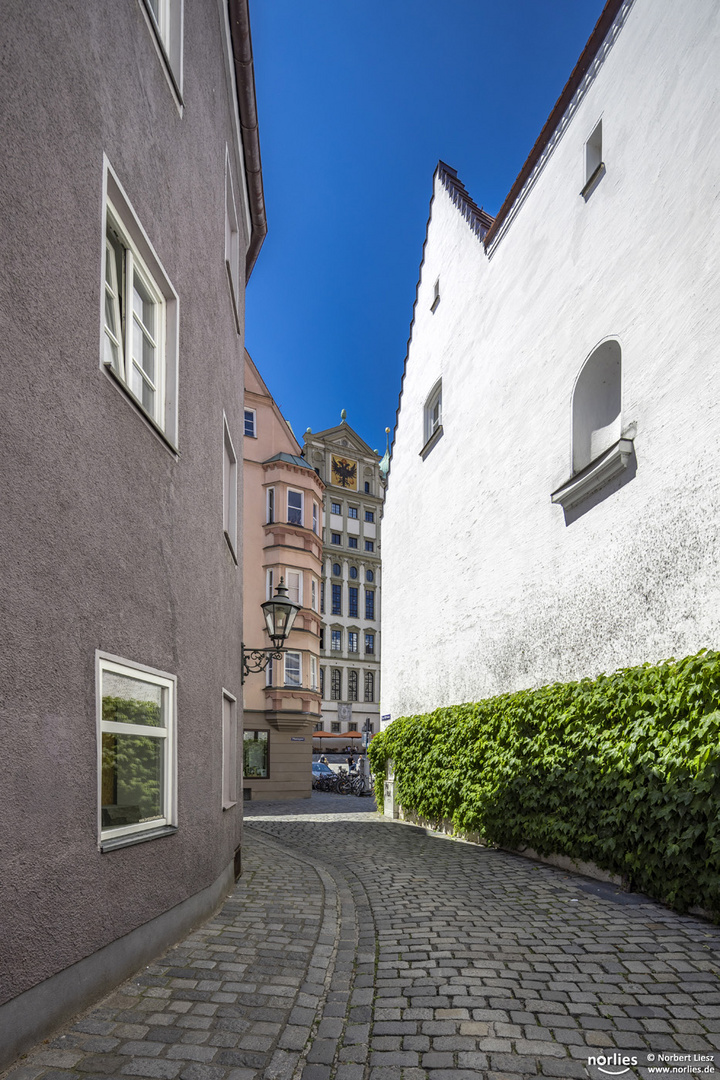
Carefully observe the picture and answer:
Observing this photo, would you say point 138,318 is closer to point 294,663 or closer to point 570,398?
point 570,398

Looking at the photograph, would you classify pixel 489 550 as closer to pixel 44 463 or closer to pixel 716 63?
pixel 716 63

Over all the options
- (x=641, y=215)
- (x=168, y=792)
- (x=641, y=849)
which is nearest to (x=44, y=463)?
(x=168, y=792)

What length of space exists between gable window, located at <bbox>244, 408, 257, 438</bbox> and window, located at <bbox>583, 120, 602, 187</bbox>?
60.0 feet

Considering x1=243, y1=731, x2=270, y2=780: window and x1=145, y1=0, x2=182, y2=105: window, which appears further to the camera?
x1=243, y1=731, x2=270, y2=780: window

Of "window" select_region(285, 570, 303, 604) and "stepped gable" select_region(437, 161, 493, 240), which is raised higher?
"stepped gable" select_region(437, 161, 493, 240)

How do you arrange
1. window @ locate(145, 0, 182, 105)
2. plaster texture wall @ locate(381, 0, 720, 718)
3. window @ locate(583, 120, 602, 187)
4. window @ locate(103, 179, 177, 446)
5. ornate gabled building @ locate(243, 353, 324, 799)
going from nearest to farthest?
window @ locate(103, 179, 177, 446)
window @ locate(145, 0, 182, 105)
plaster texture wall @ locate(381, 0, 720, 718)
window @ locate(583, 120, 602, 187)
ornate gabled building @ locate(243, 353, 324, 799)

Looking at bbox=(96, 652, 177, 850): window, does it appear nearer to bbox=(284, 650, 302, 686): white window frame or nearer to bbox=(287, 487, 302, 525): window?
bbox=(284, 650, 302, 686): white window frame

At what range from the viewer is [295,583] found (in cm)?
2827

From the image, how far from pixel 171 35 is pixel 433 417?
11.6 metres

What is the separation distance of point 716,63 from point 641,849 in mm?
7747

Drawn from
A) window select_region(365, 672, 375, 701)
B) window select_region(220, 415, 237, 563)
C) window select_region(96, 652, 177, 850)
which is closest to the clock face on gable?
window select_region(365, 672, 375, 701)

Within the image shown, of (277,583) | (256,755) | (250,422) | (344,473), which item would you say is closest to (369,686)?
(344,473)

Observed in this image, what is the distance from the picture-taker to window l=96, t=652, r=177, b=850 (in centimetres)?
483

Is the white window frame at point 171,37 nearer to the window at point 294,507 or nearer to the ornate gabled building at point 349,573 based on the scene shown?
the window at point 294,507
